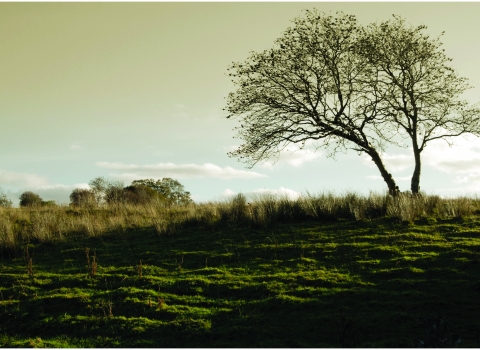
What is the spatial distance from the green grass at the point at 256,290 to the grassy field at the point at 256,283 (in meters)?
0.04

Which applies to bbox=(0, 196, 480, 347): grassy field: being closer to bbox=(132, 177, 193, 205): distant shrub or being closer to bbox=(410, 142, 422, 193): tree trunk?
bbox=(410, 142, 422, 193): tree trunk

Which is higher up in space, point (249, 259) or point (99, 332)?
point (249, 259)

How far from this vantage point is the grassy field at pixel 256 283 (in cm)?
941

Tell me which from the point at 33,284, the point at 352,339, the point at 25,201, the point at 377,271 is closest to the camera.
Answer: the point at 352,339

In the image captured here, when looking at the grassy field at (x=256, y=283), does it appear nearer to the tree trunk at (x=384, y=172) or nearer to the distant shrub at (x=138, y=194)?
the tree trunk at (x=384, y=172)

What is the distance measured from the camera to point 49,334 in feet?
33.5

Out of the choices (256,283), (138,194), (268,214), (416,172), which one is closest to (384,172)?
(416,172)

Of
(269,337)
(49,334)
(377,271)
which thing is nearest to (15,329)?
(49,334)

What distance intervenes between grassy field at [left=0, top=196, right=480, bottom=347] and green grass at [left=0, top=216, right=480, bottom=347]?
0.04m

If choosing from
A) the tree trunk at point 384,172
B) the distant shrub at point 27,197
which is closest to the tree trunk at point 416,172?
the tree trunk at point 384,172

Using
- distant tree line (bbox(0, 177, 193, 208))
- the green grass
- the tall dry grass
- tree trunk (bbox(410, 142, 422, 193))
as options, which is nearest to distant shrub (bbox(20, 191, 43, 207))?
distant tree line (bbox(0, 177, 193, 208))

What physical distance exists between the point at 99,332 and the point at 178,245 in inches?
295

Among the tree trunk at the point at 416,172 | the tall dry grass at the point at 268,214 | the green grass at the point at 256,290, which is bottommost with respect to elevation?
the green grass at the point at 256,290

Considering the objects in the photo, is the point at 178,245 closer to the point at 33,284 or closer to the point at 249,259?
the point at 249,259
